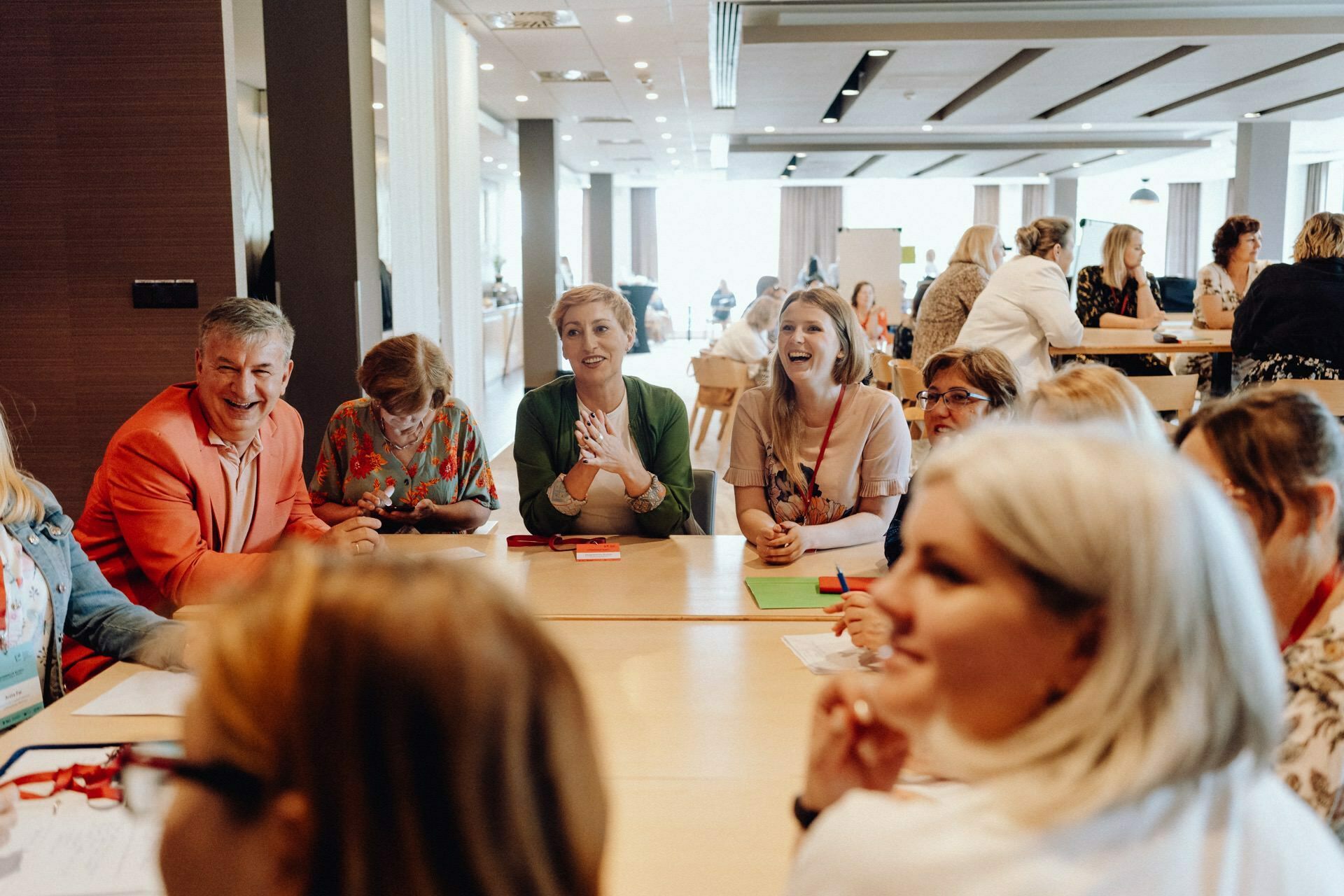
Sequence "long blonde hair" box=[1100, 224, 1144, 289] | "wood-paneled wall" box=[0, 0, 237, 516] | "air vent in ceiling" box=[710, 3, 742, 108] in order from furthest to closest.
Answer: "air vent in ceiling" box=[710, 3, 742, 108] < "long blonde hair" box=[1100, 224, 1144, 289] < "wood-paneled wall" box=[0, 0, 237, 516]

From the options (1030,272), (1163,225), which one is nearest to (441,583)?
(1030,272)

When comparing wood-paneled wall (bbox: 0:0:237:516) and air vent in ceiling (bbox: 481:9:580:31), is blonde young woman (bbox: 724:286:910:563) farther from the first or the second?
air vent in ceiling (bbox: 481:9:580:31)

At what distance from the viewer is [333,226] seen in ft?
14.8

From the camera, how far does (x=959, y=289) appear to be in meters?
5.63

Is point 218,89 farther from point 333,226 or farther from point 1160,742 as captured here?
point 1160,742

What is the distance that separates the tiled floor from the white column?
1.75 feet

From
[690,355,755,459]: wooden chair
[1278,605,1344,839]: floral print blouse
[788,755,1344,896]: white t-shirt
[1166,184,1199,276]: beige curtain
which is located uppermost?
[1166,184,1199,276]: beige curtain

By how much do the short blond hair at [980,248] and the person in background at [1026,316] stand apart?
1.71 feet

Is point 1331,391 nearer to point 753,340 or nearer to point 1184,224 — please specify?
point 753,340

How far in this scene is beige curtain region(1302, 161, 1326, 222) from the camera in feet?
53.1

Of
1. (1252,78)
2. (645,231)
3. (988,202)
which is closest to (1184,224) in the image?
(988,202)

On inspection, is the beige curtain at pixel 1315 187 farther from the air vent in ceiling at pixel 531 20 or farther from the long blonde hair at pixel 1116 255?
the air vent in ceiling at pixel 531 20

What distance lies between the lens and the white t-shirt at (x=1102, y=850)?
1.98ft

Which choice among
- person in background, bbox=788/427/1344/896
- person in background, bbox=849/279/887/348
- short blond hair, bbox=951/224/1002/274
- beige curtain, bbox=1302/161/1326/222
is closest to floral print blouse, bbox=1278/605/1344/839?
person in background, bbox=788/427/1344/896
